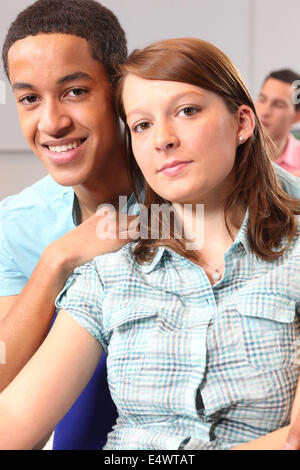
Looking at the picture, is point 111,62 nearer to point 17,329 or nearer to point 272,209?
point 272,209

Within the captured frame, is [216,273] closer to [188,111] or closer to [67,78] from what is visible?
[188,111]

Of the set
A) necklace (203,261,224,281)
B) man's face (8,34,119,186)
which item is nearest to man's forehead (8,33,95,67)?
man's face (8,34,119,186)

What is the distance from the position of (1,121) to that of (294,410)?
2440mm

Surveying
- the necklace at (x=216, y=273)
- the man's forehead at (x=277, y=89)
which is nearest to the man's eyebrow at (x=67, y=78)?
the necklace at (x=216, y=273)

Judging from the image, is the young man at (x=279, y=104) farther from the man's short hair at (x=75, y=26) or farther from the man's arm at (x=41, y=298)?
the man's arm at (x=41, y=298)

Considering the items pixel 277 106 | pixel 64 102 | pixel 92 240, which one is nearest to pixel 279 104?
pixel 277 106

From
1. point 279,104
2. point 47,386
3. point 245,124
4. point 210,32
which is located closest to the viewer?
point 47,386

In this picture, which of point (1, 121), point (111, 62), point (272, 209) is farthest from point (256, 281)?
point (1, 121)

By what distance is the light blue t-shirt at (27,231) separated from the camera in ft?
4.70

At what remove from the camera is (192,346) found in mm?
1000

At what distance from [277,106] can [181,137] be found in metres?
2.52

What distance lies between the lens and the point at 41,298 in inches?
47.8

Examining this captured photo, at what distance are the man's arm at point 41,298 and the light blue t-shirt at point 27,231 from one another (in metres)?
0.20

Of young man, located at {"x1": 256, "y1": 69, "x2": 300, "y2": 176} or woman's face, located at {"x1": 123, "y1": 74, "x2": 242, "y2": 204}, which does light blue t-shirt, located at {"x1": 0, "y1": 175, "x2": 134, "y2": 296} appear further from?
young man, located at {"x1": 256, "y1": 69, "x2": 300, "y2": 176}
